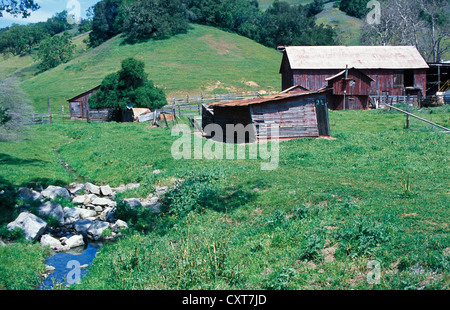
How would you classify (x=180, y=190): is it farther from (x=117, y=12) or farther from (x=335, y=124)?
(x=117, y=12)

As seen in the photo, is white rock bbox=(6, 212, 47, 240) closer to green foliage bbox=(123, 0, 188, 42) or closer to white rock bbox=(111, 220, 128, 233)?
white rock bbox=(111, 220, 128, 233)

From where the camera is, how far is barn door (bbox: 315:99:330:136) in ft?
70.8

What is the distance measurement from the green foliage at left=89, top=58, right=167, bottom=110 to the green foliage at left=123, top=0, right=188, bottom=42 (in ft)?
140

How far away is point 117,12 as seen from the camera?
320 feet

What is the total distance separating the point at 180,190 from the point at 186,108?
106 ft

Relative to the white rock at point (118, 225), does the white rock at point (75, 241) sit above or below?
below

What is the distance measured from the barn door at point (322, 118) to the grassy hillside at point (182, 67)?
36534 mm

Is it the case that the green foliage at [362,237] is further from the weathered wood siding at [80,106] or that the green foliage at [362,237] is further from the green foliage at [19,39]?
the green foliage at [19,39]

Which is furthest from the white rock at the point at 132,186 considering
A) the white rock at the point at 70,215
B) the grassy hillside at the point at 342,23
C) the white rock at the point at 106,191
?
the grassy hillside at the point at 342,23

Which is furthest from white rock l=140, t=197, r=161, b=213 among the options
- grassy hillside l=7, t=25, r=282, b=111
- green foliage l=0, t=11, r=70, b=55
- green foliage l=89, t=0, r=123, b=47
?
green foliage l=0, t=11, r=70, b=55

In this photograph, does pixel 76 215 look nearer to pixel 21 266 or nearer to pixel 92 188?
pixel 92 188

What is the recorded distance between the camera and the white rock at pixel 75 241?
10.5m

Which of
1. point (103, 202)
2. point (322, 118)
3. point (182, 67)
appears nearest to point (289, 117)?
point (322, 118)
